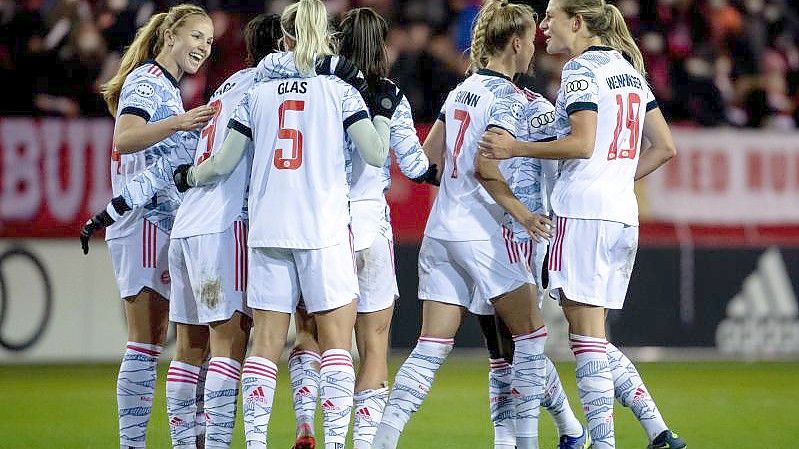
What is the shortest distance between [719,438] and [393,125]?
327 centimetres

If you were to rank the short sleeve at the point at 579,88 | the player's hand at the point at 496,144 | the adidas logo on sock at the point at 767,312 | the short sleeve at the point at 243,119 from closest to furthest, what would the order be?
1. the short sleeve at the point at 243,119
2. the short sleeve at the point at 579,88
3. the player's hand at the point at 496,144
4. the adidas logo on sock at the point at 767,312

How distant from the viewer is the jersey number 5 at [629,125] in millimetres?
6453

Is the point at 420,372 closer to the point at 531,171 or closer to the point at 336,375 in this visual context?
the point at 336,375

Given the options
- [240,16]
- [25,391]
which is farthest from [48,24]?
[25,391]

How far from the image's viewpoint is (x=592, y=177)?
252 inches

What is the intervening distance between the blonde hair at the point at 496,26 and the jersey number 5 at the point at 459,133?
0.29m

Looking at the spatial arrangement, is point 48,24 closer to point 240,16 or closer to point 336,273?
point 240,16

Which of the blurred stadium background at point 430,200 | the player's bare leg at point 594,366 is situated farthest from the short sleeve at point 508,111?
the blurred stadium background at point 430,200

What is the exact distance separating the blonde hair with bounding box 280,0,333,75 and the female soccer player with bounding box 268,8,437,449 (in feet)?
1.10

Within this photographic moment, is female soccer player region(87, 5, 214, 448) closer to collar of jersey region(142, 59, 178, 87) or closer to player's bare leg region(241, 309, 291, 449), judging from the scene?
collar of jersey region(142, 59, 178, 87)

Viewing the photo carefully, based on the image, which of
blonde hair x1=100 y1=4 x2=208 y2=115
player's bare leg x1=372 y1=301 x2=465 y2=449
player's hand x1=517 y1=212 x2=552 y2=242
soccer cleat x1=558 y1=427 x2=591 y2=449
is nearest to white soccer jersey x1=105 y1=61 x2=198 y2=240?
blonde hair x1=100 y1=4 x2=208 y2=115

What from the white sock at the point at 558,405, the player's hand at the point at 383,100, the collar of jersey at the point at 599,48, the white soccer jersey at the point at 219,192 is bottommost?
the white sock at the point at 558,405

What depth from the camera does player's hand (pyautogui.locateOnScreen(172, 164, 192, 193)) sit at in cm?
634

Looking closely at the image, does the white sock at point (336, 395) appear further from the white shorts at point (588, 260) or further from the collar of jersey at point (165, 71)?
the collar of jersey at point (165, 71)
